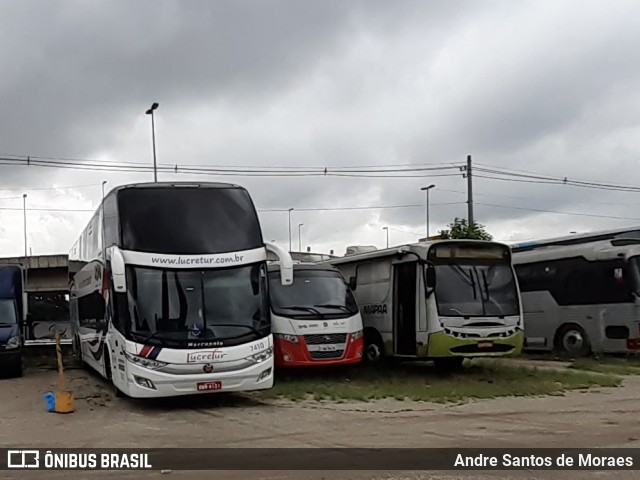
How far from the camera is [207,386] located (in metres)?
12.4

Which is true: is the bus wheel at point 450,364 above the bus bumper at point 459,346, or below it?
below

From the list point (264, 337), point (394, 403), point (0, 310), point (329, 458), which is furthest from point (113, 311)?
point (0, 310)

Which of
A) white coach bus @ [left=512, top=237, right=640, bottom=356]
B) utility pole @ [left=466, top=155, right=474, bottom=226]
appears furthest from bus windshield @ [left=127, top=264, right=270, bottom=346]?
utility pole @ [left=466, top=155, right=474, bottom=226]

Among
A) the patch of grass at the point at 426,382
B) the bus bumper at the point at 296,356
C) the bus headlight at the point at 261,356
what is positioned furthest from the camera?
the bus bumper at the point at 296,356

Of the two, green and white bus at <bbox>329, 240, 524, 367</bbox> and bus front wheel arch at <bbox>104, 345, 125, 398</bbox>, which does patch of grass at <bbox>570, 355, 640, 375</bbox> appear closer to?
green and white bus at <bbox>329, 240, 524, 367</bbox>

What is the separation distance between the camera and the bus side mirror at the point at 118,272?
40.5ft

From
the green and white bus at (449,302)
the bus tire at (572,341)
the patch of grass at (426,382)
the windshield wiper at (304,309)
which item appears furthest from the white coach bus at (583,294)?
the windshield wiper at (304,309)

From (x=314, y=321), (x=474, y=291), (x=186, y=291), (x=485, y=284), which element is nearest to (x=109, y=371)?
(x=186, y=291)

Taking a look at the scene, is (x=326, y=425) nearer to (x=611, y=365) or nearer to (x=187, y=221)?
(x=187, y=221)

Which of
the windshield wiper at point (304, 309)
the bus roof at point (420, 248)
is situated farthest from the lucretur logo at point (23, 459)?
the bus roof at point (420, 248)

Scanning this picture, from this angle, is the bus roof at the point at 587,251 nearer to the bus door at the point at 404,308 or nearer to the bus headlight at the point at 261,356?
the bus door at the point at 404,308

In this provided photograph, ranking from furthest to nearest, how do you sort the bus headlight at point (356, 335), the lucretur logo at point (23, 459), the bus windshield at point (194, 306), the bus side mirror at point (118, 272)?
the bus headlight at point (356, 335) → the bus windshield at point (194, 306) → the bus side mirror at point (118, 272) → the lucretur logo at point (23, 459)

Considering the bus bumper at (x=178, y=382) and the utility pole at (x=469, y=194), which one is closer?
the bus bumper at (x=178, y=382)

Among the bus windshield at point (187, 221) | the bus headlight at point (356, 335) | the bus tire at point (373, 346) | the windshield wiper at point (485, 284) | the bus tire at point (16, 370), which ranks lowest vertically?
the bus tire at point (16, 370)
